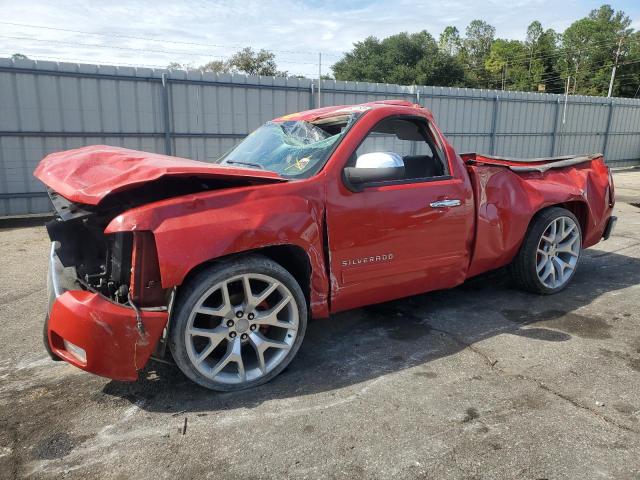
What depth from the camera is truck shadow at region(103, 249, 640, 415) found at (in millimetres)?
2959

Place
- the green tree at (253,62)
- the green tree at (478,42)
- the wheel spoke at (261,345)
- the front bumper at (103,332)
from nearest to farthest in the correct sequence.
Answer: the front bumper at (103,332) → the wheel spoke at (261,345) → the green tree at (253,62) → the green tree at (478,42)

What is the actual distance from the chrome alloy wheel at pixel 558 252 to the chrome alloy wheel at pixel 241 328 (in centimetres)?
262

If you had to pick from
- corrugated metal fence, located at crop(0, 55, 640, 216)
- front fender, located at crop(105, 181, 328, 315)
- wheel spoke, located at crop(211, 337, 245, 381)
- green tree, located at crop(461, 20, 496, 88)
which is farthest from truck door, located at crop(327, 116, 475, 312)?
green tree, located at crop(461, 20, 496, 88)

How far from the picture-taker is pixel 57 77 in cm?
898

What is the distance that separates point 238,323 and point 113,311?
28.0 inches

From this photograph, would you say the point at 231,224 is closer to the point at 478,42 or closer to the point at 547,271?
the point at 547,271

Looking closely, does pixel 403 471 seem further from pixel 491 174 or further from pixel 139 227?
pixel 491 174

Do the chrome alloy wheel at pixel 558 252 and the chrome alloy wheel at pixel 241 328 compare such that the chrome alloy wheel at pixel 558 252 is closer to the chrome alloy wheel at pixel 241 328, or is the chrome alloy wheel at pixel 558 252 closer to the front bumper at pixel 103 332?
the chrome alloy wheel at pixel 241 328

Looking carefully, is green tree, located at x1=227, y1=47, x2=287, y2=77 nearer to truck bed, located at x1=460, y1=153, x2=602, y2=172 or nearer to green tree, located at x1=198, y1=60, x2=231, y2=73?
green tree, located at x1=198, y1=60, x2=231, y2=73

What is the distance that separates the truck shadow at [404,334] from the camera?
9.71 feet

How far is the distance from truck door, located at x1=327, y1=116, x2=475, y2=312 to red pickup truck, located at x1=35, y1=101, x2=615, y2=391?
0.01 metres

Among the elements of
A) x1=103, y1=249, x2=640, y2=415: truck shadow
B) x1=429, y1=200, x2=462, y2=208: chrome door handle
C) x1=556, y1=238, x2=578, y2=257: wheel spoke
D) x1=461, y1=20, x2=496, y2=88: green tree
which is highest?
x1=461, y1=20, x2=496, y2=88: green tree

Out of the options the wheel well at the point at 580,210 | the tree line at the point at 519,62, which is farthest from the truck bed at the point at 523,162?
the tree line at the point at 519,62

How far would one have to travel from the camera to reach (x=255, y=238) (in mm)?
2812
